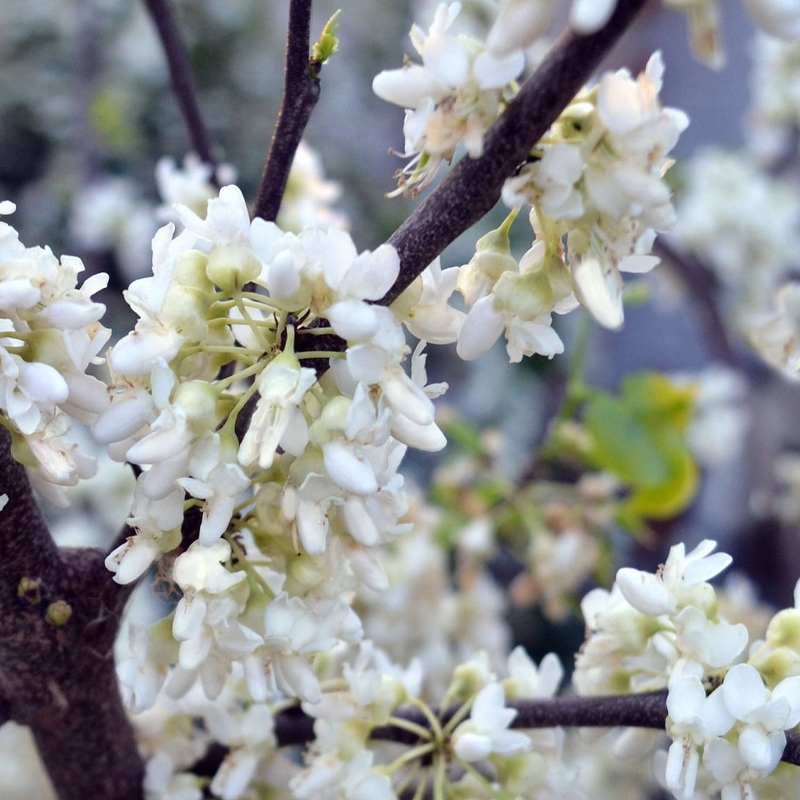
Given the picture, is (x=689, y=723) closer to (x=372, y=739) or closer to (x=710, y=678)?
(x=710, y=678)

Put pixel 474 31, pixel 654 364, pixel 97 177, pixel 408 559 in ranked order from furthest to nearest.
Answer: pixel 654 364, pixel 97 177, pixel 474 31, pixel 408 559

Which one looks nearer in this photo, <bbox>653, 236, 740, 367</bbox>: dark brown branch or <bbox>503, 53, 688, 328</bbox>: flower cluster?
<bbox>503, 53, 688, 328</bbox>: flower cluster

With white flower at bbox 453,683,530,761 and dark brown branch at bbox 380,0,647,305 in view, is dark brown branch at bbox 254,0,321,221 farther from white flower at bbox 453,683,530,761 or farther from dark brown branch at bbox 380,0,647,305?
white flower at bbox 453,683,530,761

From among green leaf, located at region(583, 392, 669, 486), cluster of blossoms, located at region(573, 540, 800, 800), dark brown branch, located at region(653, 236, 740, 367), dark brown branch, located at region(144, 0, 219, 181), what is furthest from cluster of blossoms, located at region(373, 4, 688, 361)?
dark brown branch, located at region(653, 236, 740, 367)

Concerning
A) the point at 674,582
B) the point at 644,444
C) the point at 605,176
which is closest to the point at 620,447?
the point at 644,444

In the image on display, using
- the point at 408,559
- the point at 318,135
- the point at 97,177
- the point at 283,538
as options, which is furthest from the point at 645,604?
the point at 318,135

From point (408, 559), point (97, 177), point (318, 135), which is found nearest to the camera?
point (408, 559)

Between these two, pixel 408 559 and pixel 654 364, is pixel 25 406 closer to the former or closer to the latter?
pixel 408 559
